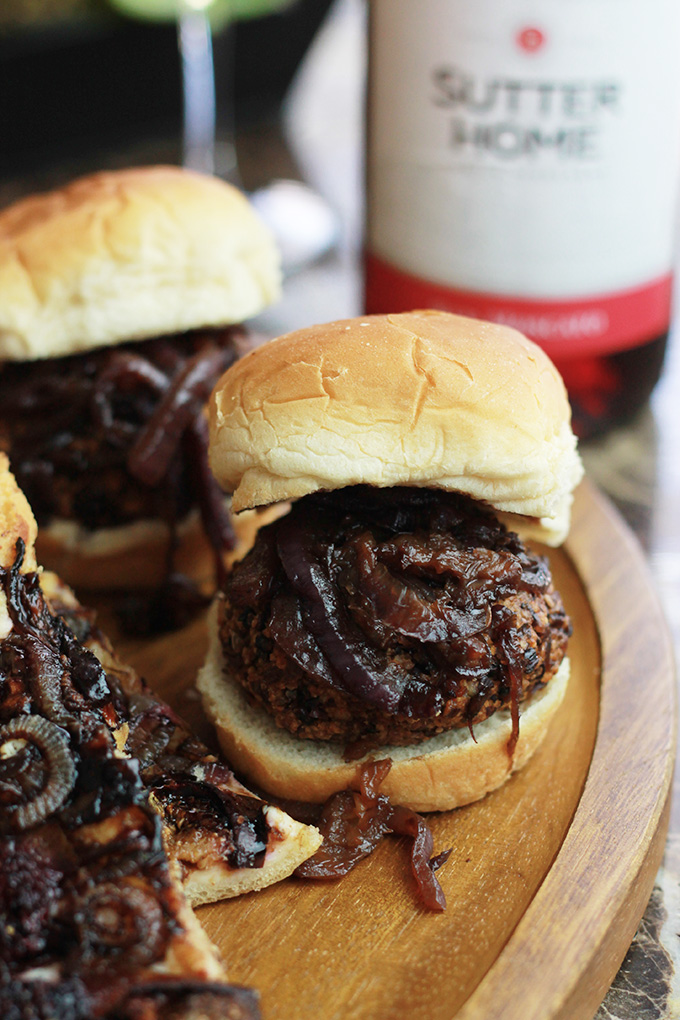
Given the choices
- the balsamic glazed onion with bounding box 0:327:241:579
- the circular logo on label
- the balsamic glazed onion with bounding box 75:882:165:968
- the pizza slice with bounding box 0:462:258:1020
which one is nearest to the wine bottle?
the circular logo on label

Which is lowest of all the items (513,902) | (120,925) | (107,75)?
(513,902)

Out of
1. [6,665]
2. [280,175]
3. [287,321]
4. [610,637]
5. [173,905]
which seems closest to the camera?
[173,905]

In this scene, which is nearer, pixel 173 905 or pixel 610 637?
pixel 173 905

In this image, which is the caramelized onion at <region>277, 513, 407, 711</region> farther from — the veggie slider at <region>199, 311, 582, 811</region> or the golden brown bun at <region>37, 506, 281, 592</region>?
the golden brown bun at <region>37, 506, 281, 592</region>

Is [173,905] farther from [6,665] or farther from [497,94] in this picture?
[497,94]

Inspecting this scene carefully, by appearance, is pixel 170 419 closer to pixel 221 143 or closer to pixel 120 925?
pixel 120 925

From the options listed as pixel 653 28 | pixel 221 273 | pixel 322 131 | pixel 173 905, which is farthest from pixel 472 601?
pixel 322 131

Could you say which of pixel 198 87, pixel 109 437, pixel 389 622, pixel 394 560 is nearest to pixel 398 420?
pixel 394 560
